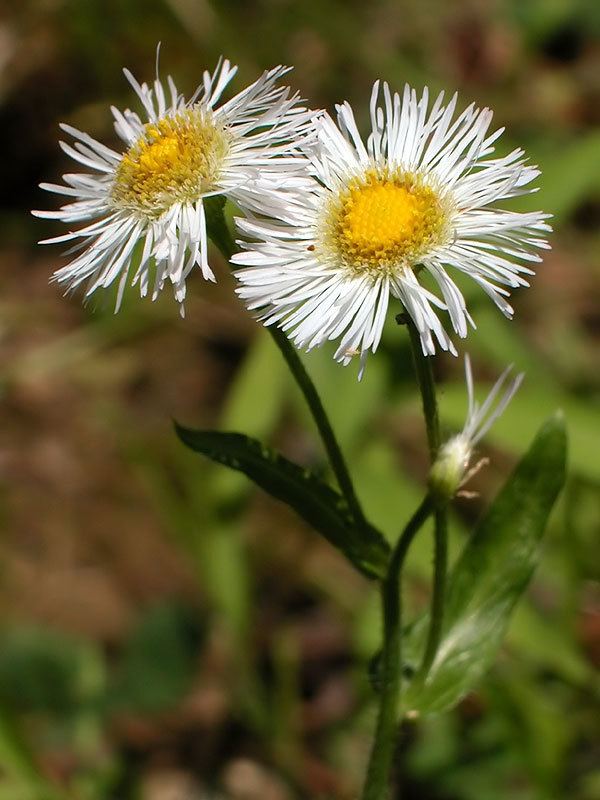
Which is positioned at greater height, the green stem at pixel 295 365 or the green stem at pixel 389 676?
the green stem at pixel 295 365

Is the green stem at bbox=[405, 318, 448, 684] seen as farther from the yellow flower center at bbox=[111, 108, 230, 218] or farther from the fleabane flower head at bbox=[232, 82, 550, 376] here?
the yellow flower center at bbox=[111, 108, 230, 218]

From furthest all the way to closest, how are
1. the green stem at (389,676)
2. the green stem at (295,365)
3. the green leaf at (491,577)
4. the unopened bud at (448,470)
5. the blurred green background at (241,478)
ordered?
the blurred green background at (241,478) → the green leaf at (491,577) → the green stem at (389,676) → the green stem at (295,365) → the unopened bud at (448,470)

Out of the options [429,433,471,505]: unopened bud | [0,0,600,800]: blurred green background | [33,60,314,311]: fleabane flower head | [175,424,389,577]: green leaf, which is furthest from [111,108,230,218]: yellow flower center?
[0,0,600,800]: blurred green background

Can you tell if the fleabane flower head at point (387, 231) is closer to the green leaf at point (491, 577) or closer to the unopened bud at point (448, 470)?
the unopened bud at point (448, 470)

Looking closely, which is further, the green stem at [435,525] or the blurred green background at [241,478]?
the blurred green background at [241,478]

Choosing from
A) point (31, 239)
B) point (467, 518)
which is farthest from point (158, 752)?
point (31, 239)

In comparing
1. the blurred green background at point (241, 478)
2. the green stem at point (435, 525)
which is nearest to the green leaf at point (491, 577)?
the green stem at point (435, 525)

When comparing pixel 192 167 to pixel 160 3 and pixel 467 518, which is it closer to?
pixel 467 518
